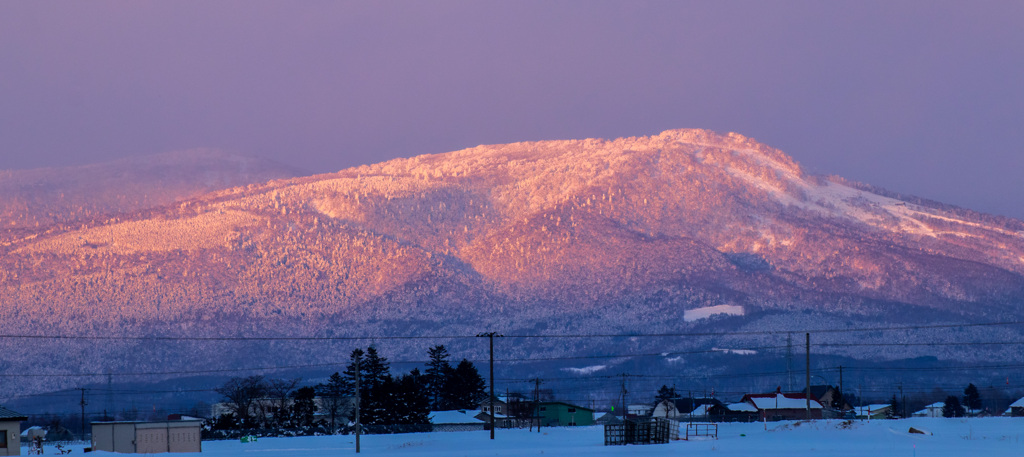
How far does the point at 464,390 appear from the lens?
484ft

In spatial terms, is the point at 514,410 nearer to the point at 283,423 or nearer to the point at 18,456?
the point at 283,423

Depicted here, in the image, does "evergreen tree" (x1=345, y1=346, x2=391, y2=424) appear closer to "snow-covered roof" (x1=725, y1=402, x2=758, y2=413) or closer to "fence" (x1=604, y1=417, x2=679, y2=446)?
"snow-covered roof" (x1=725, y1=402, x2=758, y2=413)

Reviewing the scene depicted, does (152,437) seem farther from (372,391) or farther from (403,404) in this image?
(372,391)

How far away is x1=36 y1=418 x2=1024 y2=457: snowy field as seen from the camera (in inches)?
2299

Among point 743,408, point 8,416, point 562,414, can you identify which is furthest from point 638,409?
point 8,416

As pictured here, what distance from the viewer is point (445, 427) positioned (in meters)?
127

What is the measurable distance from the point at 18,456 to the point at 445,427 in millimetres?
64519

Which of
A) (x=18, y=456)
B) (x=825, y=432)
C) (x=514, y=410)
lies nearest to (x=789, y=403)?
(x=514, y=410)

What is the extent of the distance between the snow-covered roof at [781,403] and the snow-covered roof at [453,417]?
33.9m

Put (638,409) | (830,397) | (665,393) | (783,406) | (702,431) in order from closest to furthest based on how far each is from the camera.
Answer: (702,431)
(783,406)
(830,397)
(665,393)
(638,409)

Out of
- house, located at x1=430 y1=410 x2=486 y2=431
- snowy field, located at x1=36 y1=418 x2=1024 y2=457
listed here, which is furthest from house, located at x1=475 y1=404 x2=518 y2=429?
snowy field, located at x1=36 y1=418 x2=1024 y2=457

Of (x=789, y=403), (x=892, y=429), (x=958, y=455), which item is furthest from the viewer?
(x=789, y=403)

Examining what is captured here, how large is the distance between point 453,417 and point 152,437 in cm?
5326

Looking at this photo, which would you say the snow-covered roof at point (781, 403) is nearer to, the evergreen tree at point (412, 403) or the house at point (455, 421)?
the house at point (455, 421)
